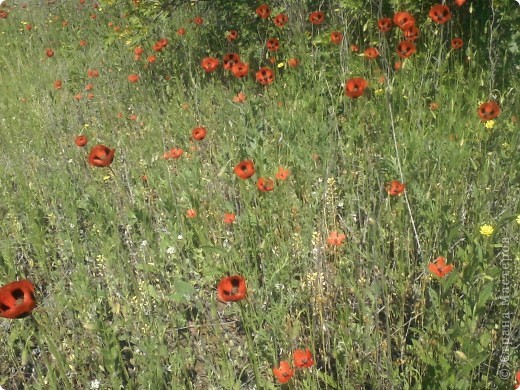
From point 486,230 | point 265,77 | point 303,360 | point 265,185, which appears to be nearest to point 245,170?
point 265,185

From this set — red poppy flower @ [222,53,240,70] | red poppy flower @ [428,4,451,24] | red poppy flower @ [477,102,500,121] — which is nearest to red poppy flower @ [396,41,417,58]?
red poppy flower @ [428,4,451,24]

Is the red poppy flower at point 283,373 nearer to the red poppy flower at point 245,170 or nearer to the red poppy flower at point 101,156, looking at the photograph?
the red poppy flower at point 245,170

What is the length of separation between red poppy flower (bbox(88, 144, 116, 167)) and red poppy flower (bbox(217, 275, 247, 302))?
2.57ft

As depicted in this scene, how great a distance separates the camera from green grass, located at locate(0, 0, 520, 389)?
1.68m

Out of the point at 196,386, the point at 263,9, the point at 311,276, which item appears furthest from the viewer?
the point at 263,9

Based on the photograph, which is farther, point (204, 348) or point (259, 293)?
point (204, 348)

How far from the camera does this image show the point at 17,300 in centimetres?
127

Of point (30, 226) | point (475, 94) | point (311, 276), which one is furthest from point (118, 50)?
point (311, 276)

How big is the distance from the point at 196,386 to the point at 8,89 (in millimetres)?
4128

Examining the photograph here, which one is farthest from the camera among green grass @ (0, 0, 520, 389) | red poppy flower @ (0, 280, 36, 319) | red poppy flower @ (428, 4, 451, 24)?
red poppy flower @ (428, 4, 451, 24)

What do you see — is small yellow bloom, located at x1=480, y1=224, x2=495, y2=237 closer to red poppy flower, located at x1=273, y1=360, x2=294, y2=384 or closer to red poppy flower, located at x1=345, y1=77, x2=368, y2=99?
red poppy flower, located at x1=345, y1=77, x2=368, y2=99

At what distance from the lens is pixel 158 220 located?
266 cm

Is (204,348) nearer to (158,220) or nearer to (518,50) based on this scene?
(158,220)

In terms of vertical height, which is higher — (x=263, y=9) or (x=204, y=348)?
(x=263, y=9)
